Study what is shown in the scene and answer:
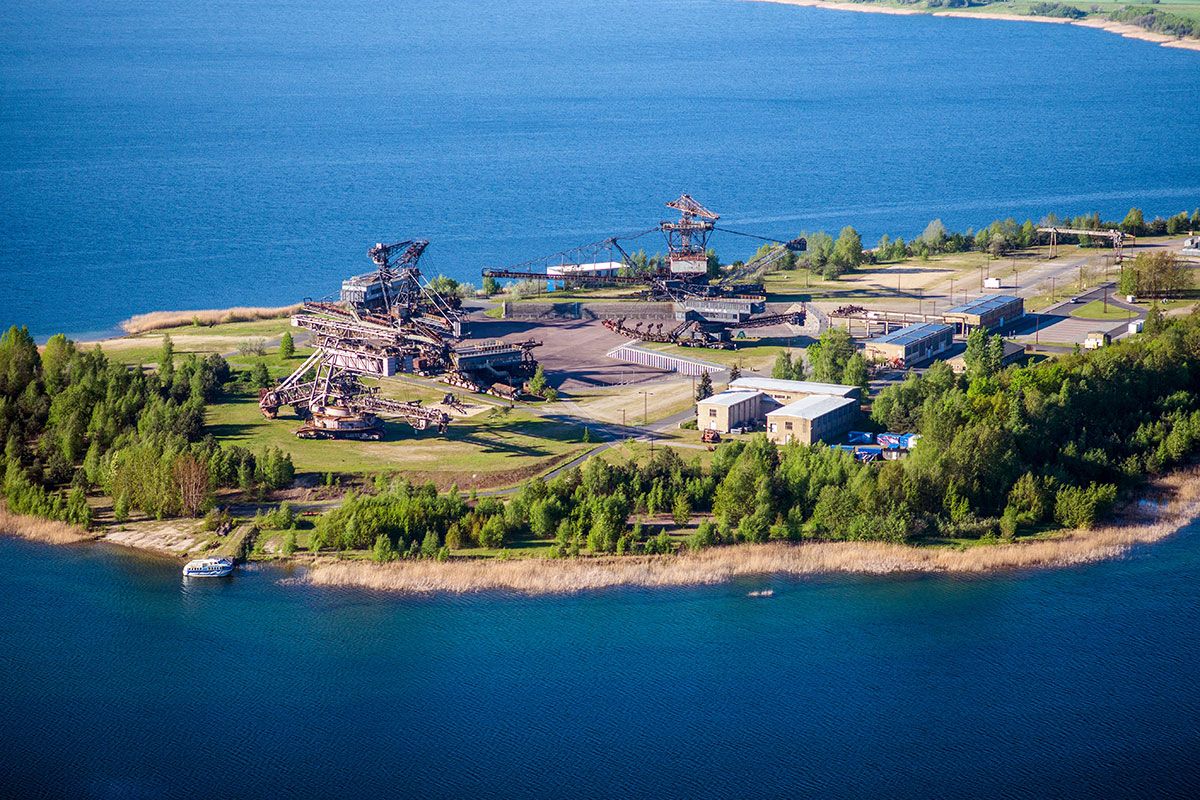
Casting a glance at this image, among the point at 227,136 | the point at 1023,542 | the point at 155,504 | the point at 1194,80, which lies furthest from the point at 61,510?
the point at 1194,80

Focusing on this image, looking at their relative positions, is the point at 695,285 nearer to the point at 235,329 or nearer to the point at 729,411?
the point at 235,329

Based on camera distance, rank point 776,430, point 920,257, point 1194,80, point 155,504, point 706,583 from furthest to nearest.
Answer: point 1194,80, point 920,257, point 776,430, point 155,504, point 706,583

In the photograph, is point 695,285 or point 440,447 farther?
point 695,285

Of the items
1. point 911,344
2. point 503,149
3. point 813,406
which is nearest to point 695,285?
point 911,344

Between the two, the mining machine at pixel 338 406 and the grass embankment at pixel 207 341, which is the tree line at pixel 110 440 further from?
the grass embankment at pixel 207 341

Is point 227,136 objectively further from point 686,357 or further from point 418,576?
point 418,576

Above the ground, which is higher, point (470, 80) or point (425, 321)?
point (470, 80)
